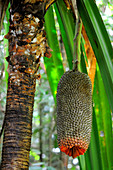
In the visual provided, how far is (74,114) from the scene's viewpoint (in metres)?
0.93

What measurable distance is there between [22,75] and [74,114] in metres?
0.22

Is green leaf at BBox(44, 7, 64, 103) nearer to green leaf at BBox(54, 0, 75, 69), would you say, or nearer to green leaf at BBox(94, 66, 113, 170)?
green leaf at BBox(54, 0, 75, 69)

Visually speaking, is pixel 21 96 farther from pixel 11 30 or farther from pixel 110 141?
pixel 110 141

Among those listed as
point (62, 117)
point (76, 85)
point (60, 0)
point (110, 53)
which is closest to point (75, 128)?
point (62, 117)

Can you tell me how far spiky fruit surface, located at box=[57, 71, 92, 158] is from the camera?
890mm

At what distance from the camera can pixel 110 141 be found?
1255 mm

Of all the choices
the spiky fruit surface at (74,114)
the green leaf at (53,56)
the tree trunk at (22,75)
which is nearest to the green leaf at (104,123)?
the green leaf at (53,56)

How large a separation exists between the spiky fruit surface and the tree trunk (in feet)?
0.41

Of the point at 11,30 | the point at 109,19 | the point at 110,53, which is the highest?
the point at 109,19

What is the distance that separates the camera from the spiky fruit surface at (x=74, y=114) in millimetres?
890

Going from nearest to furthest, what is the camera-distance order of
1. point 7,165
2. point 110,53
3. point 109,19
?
1. point 7,165
2. point 110,53
3. point 109,19

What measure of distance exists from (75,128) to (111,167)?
446 mm

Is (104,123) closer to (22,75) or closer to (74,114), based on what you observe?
(74,114)

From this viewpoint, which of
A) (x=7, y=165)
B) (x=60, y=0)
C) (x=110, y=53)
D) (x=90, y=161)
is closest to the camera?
(x=7, y=165)
